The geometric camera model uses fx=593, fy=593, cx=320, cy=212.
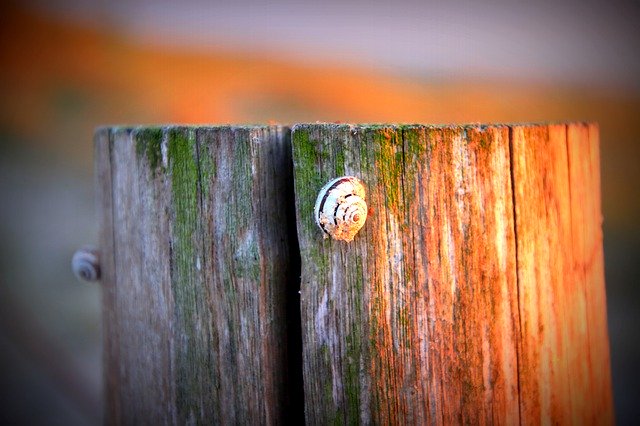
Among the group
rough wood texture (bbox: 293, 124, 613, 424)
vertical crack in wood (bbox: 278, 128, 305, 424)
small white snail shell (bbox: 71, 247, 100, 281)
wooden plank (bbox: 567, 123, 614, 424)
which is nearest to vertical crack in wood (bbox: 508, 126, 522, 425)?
rough wood texture (bbox: 293, 124, 613, 424)

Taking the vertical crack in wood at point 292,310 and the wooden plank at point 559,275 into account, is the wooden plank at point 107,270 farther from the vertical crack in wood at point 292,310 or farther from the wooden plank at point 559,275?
the wooden plank at point 559,275

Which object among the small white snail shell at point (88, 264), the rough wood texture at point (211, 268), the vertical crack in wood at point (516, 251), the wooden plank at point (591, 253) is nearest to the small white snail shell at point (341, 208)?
Answer: the rough wood texture at point (211, 268)

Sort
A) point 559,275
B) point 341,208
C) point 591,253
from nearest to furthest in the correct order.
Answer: point 341,208 < point 559,275 < point 591,253

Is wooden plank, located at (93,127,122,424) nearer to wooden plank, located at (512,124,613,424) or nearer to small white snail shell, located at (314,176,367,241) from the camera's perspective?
small white snail shell, located at (314,176,367,241)

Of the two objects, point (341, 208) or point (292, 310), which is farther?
point (292, 310)

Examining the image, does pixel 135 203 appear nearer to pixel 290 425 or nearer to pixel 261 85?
pixel 290 425

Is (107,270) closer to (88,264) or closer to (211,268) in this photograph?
(88,264)

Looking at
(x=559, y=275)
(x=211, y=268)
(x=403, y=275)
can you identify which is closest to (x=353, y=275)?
(x=403, y=275)
